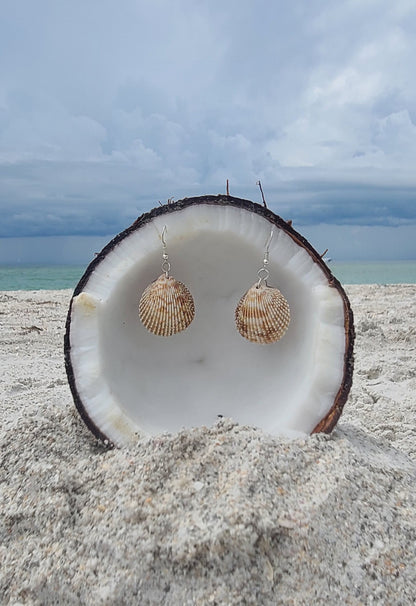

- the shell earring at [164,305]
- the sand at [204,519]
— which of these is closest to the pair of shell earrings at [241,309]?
the shell earring at [164,305]

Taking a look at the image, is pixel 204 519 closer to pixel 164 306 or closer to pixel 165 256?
pixel 164 306

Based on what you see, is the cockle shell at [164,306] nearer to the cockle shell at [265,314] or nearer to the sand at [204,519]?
the cockle shell at [265,314]

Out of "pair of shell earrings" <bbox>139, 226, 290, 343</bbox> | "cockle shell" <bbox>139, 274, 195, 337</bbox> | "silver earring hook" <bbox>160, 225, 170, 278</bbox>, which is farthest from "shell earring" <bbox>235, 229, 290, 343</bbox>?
"silver earring hook" <bbox>160, 225, 170, 278</bbox>

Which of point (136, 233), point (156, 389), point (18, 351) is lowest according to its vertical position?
point (18, 351)

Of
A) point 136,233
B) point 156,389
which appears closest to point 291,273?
point 136,233

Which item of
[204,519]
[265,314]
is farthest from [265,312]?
[204,519]

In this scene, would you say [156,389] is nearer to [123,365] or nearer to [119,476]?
[123,365]

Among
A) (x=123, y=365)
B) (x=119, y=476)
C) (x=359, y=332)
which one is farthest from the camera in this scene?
(x=359, y=332)
